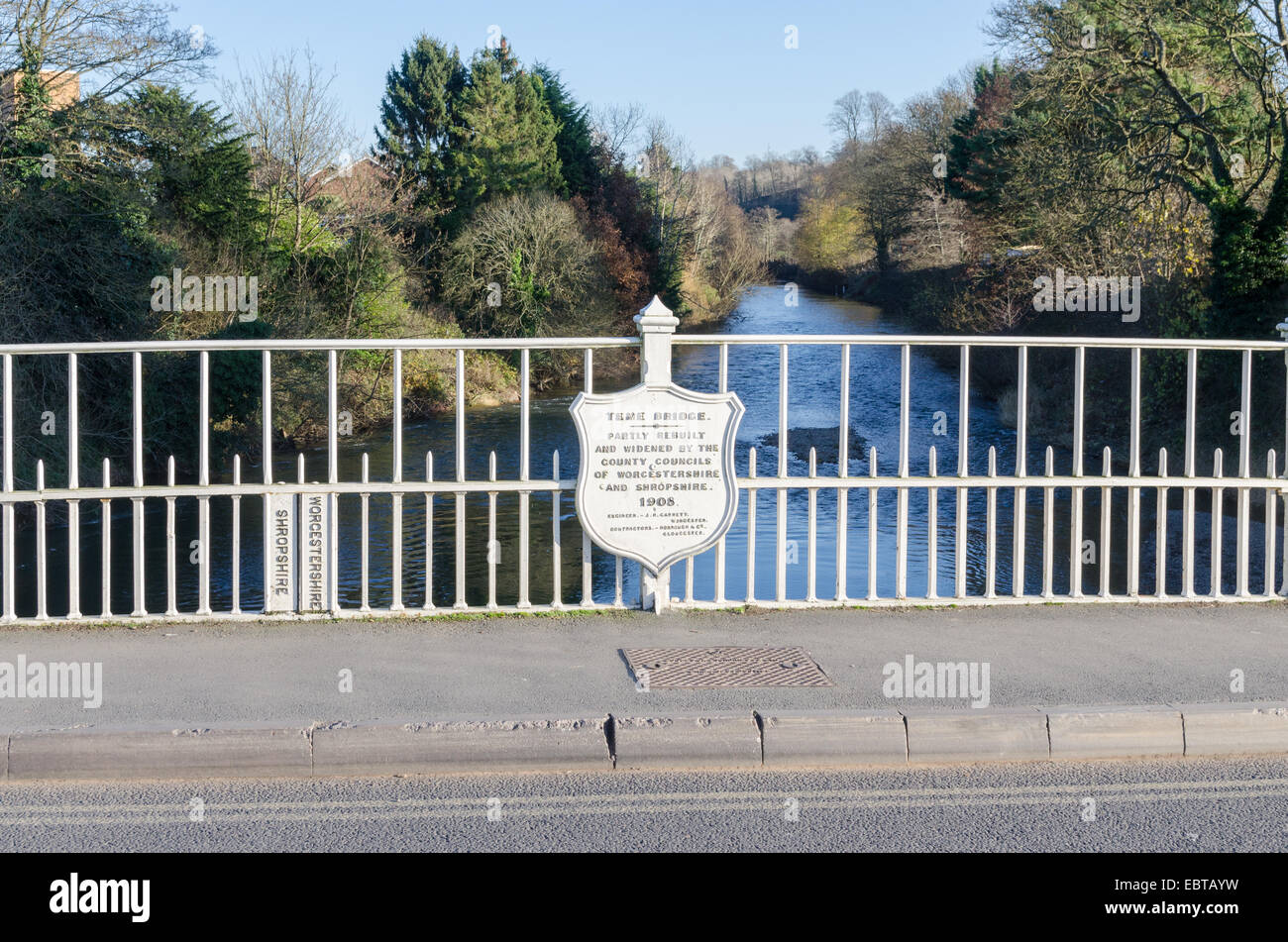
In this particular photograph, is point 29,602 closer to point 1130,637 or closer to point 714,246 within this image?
point 1130,637

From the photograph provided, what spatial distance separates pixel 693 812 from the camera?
16.5 ft

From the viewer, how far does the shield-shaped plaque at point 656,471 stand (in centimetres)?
764

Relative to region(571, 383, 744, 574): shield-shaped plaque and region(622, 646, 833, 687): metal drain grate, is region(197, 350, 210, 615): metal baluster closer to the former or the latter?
region(571, 383, 744, 574): shield-shaped plaque

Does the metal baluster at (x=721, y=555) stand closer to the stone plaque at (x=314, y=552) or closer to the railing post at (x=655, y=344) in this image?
the railing post at (x=655, y=344)

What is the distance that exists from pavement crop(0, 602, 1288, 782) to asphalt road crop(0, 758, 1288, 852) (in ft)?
0.42

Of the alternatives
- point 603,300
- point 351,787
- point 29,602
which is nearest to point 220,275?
point 29,602

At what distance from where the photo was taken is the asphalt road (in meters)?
4.70

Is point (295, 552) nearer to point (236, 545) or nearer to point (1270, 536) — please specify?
point (236, 545)

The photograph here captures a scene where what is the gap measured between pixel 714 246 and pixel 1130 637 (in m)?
66.6

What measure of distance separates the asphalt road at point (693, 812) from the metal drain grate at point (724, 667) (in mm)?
878

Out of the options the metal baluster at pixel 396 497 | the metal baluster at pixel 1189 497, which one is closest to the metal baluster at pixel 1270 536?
the metal baluster at pixel 1189 497

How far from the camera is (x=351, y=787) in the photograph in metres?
5.34

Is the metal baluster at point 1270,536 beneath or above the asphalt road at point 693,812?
above

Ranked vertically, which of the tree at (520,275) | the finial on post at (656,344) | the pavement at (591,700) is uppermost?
the tree at (520,275)
